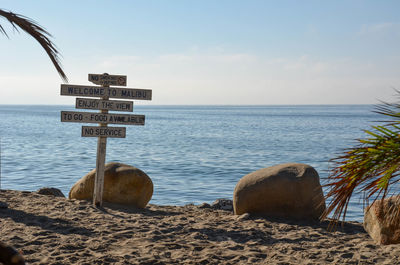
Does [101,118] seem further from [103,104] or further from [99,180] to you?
[99,180]

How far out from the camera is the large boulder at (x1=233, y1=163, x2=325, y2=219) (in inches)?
315

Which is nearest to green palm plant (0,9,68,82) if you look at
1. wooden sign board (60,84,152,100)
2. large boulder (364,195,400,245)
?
wooden sign board (60,84,152,100)

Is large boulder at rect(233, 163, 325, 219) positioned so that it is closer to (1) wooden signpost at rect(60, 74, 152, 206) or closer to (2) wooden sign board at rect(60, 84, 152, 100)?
(1) wooden signpost at rect(60, 74, 152, 206)

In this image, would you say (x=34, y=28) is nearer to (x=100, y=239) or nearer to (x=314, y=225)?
(x=100, y=239)

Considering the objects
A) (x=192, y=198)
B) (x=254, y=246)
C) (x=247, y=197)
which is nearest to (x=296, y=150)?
(x=192, y=198)

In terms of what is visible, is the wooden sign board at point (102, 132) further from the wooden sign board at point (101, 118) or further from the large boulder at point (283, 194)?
the large boulder at point (283, 194)

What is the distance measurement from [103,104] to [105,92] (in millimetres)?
238

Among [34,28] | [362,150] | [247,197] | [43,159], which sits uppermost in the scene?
[34,28]

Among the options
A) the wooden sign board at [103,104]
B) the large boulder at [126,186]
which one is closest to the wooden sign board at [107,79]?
the wooden sign board at [103,104]

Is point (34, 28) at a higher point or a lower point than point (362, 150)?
higher

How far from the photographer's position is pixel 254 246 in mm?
6234

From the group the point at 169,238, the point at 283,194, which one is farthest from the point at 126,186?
the point at 283,194

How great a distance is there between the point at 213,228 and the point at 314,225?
5.84ft

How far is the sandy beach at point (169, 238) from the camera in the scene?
18.4 feet
